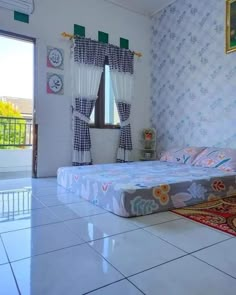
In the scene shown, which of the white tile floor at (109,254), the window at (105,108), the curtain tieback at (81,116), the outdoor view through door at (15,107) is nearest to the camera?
the white tile floor at (109,254)

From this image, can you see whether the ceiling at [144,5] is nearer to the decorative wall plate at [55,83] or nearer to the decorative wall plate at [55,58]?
the decorative wall plate at [55,58]

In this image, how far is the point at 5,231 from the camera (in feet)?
5.08

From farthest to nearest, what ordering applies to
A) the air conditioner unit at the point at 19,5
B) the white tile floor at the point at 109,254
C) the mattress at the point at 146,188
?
the air conditioner unit at the point at 19,5 < the mattress at the point at 146,188 < the white tile floor at the point at 109,254

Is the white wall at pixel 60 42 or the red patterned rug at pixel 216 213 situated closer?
the red patterned rug at pixel 216 213

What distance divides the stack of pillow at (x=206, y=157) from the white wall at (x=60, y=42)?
111 centimetres

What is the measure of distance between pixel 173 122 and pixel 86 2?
232cm

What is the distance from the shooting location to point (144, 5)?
3992 mm

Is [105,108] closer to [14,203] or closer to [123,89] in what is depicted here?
[123,89]

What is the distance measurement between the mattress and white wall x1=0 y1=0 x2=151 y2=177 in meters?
0.93

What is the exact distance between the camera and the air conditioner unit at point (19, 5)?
3014 millimetres

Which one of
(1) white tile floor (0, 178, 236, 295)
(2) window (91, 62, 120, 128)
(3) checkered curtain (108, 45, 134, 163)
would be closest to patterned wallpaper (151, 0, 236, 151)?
(3) checkered curtain (108, 45, 134, 163)

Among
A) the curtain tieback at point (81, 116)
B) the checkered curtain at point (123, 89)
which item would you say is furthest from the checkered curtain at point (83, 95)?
the checkered curtain at point (123, 89)

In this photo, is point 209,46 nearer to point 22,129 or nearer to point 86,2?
point 86,2

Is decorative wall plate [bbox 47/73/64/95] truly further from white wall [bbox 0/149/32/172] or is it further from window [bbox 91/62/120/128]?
white wall [bbox 0/149/32/172]
